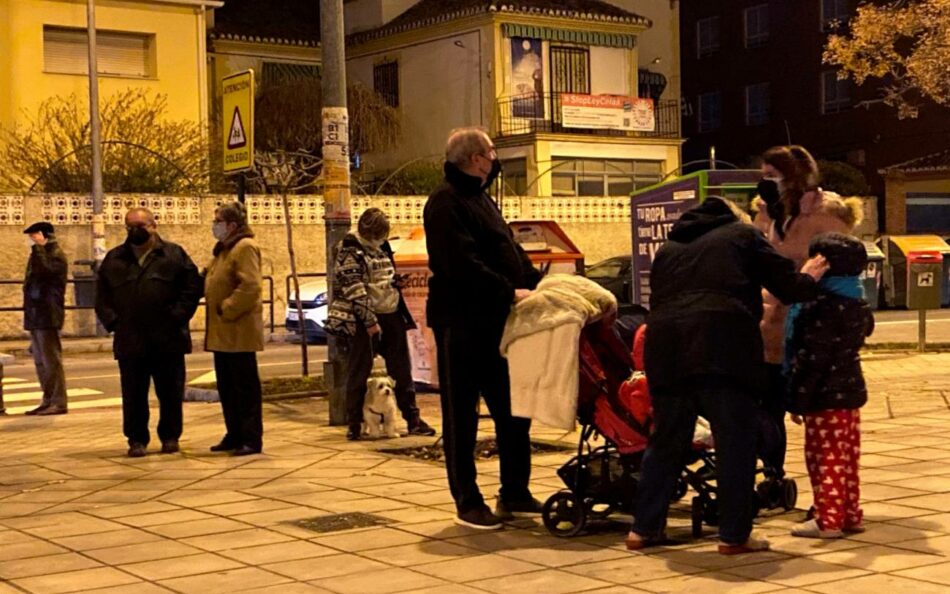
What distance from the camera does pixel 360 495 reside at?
9.24m

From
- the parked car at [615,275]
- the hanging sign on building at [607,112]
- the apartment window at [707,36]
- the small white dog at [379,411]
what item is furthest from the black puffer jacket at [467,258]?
the apartment window at [707,36]

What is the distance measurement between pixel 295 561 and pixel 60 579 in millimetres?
1067

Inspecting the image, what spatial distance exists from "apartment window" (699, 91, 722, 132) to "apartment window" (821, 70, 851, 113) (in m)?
4.77

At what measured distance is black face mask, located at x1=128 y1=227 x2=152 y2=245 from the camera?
37.5 feet

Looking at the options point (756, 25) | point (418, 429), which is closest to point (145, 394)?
point (418, 429)

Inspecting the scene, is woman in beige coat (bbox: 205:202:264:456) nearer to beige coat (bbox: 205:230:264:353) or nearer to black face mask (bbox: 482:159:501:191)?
beige coat (bbox: 205:230:264:353)

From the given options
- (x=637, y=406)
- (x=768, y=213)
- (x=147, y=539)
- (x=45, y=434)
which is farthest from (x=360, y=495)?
(x=45, y=434)

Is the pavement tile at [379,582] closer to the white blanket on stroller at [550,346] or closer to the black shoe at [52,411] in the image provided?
the white blanket on stroller at [550,346]

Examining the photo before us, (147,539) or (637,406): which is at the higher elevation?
(637,406)

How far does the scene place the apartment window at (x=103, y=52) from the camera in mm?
33938

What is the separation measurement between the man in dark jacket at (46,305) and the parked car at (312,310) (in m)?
8.53

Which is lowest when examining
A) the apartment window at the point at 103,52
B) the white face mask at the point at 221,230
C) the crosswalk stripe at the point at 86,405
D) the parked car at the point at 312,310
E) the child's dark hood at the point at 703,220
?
the crosswalk stripe at the point at 86,405

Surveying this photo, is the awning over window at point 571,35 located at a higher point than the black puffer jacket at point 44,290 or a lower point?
A: higher

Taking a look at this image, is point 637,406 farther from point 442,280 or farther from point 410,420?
point 410,420
